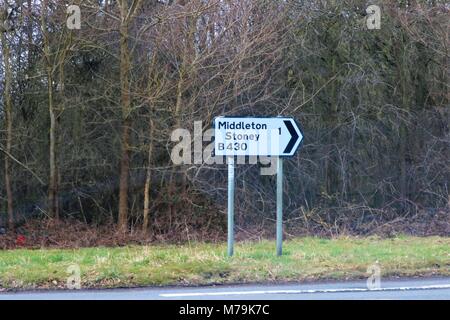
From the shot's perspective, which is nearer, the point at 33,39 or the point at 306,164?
the point at 33,39

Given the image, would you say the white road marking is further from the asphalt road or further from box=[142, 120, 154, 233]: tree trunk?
box=[142, 120, 154, 233]: tree trunk

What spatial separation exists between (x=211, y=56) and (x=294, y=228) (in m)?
5.40

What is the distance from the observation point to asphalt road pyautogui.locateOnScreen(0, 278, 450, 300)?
33.3 ft

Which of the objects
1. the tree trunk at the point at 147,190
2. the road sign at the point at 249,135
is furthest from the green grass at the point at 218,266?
the tree trunk at the point at 147,190

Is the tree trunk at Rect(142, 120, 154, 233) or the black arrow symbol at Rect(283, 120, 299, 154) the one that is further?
the tree trunk at Rect(142, 120, 154, 233)

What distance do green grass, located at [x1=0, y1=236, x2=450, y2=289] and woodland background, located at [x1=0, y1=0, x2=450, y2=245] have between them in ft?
20.7

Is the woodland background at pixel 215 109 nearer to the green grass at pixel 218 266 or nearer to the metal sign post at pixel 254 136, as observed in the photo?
the green grass at pixel 218 266

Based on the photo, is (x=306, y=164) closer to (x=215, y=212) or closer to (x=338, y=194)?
(x=338, y=194)

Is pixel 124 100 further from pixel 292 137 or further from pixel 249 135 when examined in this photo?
pixel 292 137

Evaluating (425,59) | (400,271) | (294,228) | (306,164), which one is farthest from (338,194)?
(400,271)

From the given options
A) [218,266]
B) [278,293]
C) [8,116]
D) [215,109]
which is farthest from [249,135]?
[8,116]

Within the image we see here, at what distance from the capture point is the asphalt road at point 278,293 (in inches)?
399

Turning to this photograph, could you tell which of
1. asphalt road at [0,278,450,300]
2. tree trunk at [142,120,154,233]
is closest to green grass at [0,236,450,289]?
asphalt road at [0,278,450,300]

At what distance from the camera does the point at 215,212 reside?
22109 mm
